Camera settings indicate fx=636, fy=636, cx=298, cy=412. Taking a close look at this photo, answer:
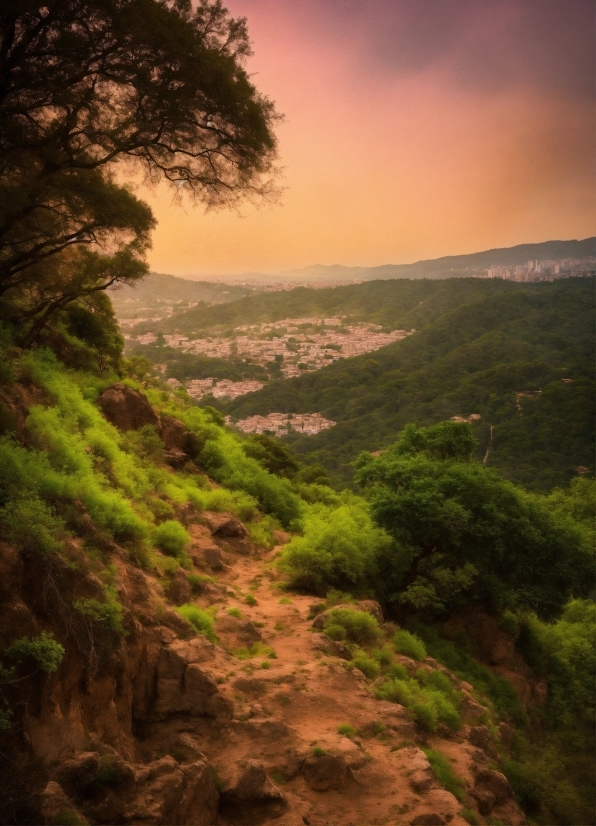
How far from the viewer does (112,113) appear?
9.67 metres

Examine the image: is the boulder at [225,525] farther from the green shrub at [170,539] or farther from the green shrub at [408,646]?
the green shrub at [408,646]

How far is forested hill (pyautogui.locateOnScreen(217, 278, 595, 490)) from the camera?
157 feet

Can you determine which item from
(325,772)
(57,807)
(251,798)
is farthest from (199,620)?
(57,807)

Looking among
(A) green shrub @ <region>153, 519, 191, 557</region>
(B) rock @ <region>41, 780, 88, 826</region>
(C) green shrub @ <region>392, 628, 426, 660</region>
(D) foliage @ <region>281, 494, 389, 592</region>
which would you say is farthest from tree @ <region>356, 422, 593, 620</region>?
(B) rock @ <region>41, 780, 88, 826</region>

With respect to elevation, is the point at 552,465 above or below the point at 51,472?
below

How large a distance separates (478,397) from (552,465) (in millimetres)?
19182

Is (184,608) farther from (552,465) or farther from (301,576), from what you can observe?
(552,465)

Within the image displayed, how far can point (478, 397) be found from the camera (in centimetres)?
6272

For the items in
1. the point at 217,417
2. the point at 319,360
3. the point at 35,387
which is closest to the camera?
the point at 35,387

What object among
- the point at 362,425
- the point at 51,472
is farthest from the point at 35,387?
the point at 362,425

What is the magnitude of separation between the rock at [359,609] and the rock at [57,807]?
A: 7509mm

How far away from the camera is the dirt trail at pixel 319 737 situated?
7785mm

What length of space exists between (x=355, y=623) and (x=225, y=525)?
5275 millimetres

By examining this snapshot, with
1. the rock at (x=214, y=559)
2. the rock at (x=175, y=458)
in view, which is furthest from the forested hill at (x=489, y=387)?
the rock at (x=214, y=559)
